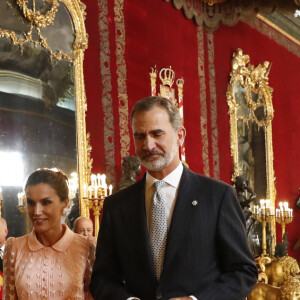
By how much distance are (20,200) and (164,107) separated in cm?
468

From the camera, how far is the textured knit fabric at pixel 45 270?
95.7 inches

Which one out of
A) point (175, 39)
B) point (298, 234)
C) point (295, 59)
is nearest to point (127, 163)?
point (175, 39)

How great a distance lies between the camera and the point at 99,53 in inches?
345

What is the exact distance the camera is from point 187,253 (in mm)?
2379

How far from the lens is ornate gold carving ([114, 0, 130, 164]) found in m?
9.08

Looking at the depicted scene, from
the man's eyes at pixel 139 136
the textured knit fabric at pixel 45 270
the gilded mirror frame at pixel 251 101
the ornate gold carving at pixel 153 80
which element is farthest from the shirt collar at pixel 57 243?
the gilded mirror frame at pixel 251 101

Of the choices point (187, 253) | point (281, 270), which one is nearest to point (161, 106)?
point (187, 253)

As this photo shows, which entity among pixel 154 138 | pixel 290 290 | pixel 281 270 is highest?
pixel 154 138

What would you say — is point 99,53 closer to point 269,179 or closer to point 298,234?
point 269,179

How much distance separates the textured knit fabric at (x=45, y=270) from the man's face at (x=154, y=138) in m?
0.50

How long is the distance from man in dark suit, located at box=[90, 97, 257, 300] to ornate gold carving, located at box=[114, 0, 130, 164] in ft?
21.3

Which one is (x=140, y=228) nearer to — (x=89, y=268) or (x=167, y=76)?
(x=89, y=268)

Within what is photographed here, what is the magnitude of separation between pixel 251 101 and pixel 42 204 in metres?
11.0

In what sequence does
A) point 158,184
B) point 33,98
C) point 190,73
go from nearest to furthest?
point 158,184 → point 33,98 → point 190,73
